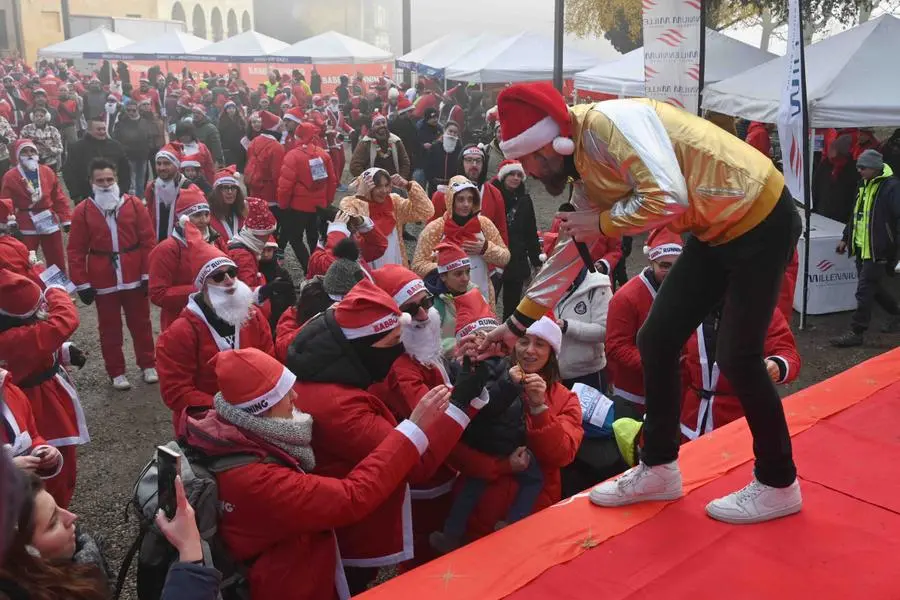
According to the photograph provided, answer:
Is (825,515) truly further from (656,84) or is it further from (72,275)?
(656,84)

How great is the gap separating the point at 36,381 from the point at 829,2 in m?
15.4

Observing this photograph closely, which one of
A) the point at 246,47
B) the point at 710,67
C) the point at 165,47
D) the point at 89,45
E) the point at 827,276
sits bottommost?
the point at 827,276

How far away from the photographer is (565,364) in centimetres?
515

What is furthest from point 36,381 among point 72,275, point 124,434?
point 72,275

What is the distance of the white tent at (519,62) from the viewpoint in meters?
18.3

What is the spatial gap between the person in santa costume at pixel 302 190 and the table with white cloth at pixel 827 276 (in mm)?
5530

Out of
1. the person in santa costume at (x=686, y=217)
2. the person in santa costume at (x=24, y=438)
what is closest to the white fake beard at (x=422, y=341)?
the person in santa costume at (x=686, y=217)

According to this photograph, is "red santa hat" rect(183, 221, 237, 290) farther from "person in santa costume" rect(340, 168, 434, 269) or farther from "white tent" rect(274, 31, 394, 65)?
"white tent" rect(274, 31, 394, 65)

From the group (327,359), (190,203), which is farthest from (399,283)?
(190,203)

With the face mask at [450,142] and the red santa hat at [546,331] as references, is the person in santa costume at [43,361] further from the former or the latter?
the face mask at [450,142]

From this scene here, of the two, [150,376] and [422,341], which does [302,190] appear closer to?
[150,376]

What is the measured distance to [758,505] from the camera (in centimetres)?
286

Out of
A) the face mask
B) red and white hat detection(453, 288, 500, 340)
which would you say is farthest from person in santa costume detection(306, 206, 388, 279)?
the face mask

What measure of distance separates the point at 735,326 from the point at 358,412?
4.76 feet
